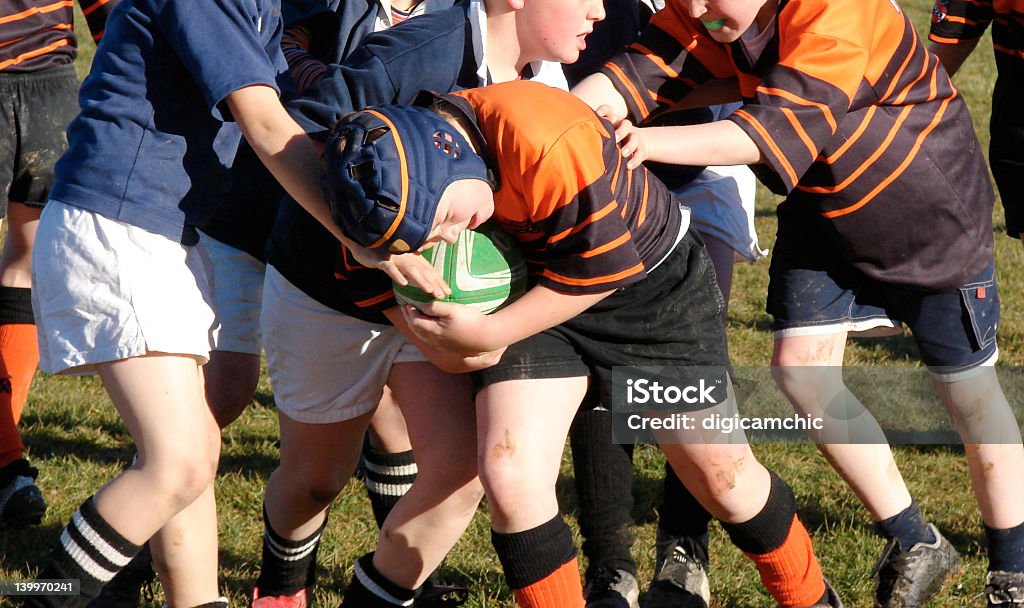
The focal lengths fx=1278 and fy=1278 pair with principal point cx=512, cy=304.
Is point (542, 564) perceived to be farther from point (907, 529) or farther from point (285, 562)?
point (907, 529)

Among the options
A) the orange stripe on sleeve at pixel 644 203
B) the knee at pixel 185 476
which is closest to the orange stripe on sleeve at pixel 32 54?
the knee at pixel 185 476

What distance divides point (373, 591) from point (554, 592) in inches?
19.4

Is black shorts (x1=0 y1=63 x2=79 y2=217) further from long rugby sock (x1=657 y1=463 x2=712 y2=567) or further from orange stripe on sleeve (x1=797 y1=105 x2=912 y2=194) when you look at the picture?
orange stripe on sleeve (x1=797 y1=105 x2=912 y2=194)

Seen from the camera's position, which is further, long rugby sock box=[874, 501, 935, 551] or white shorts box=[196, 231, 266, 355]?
long rugby sock box=[874, 501, 935, 551]

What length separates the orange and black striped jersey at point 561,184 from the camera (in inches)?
102

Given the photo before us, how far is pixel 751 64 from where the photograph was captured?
315 centimetres

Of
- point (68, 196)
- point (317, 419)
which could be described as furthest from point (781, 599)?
point (68, 196)

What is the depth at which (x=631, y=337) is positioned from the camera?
2908 mm

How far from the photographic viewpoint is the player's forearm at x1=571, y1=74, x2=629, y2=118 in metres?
3.24

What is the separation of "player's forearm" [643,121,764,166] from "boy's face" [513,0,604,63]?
0.94ft

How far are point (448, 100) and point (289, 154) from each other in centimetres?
35

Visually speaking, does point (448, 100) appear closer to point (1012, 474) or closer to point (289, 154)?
point (289, 154)

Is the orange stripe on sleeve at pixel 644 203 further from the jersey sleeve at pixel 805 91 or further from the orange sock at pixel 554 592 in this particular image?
the orange sock at pixel 554 592

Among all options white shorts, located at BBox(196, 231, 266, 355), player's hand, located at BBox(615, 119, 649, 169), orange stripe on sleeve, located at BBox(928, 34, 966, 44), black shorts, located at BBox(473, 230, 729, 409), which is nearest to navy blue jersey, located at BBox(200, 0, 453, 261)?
white shorts, located at BBox(196, 231, 266, 355)
